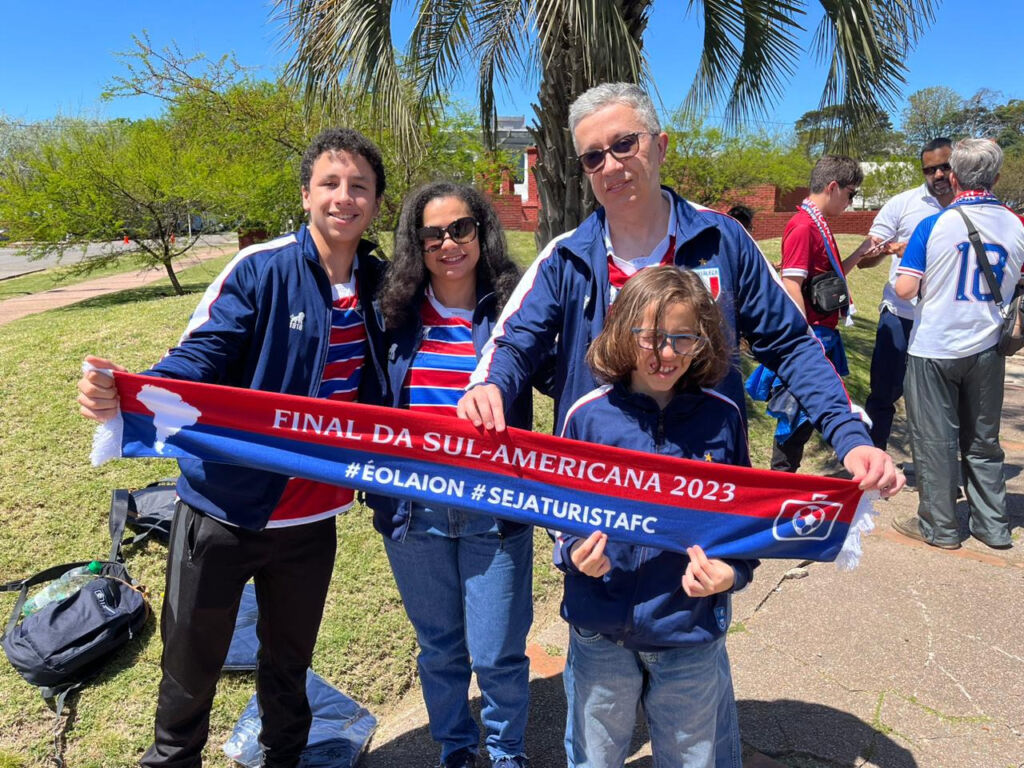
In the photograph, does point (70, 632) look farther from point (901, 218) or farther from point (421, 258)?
point (901, 218)

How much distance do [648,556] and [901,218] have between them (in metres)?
4.87

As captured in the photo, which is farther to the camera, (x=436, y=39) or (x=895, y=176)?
(x=895, y=176)

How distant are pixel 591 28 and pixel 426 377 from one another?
3.24 metres

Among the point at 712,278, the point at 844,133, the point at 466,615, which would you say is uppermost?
the point at 844,133

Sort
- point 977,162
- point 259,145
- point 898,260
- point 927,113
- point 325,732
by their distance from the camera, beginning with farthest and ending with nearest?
point 927,113 < point 259,145 < point 898,260 < point 977,162 < point 325,732

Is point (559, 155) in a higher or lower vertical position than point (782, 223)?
higher

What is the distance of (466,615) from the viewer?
2520mm

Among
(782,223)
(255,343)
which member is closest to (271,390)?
(255,343)

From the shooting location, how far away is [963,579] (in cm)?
423

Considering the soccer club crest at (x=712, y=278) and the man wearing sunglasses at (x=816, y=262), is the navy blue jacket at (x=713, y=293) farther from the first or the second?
the man wearing sunglasses at (x=816, y=262)

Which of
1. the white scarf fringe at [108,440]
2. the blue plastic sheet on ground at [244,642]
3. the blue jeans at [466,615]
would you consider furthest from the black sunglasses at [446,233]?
the blue plastic sheet on ground at [244,642]

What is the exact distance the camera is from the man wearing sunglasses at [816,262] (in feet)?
15.0

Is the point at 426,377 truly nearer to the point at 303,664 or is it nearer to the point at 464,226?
the point at 464,226

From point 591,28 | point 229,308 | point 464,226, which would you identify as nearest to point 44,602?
point 229,308
